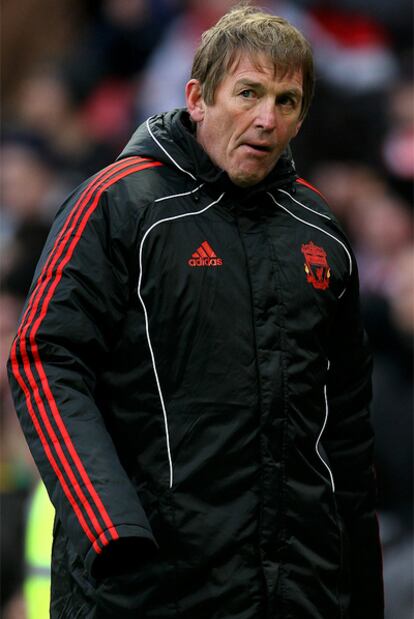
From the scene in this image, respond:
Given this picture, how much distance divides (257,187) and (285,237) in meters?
0.14

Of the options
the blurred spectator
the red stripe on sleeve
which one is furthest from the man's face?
the blurred spectator

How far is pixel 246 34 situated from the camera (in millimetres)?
3678

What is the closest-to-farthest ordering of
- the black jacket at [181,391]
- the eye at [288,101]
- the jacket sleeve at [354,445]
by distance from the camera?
the black jacket at [181,391] → the eye at [288,101] → the jacket sleeve at [354,445]

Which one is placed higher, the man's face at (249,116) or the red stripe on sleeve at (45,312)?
the man's face at (249,116)

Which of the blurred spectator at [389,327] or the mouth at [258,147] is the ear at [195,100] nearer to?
the mouth at [258,147]

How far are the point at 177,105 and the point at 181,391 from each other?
522 centimetres

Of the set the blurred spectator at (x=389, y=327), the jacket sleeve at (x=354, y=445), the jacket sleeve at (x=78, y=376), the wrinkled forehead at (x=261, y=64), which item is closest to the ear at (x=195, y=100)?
the wrinkled forehead at (x=261, y=64)

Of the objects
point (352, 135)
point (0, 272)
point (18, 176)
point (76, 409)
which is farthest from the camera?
point (18, 176)

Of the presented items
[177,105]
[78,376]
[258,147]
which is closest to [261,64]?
[258,147]

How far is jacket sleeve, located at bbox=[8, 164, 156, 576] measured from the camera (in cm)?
328

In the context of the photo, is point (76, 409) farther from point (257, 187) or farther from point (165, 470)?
point (257, 187)

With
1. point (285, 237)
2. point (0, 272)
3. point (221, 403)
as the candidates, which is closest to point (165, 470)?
point (221, 403)

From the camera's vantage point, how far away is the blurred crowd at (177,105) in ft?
19.5

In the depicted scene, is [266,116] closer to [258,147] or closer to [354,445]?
[258,147]
